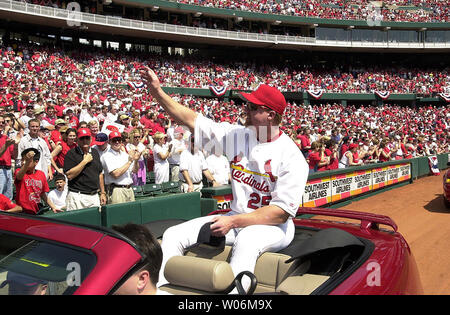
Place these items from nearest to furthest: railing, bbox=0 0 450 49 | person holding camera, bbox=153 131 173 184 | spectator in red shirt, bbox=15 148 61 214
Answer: spectator in red shirt, bbox=15 148 61 214 < person holding camera, bbox=153 131 173 184 < railing, bbox=0 0 450 49

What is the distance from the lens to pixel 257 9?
139 ft

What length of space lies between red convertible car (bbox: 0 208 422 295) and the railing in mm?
31161

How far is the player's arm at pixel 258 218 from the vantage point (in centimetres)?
284

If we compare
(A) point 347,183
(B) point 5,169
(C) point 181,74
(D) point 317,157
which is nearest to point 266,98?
(B) point 5,169

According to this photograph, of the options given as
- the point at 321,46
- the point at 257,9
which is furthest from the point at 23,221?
the point at 321,46

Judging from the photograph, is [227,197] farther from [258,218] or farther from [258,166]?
[258,218]

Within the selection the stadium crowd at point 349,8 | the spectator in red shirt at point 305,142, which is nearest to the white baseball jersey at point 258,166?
the spectator in red shirt at point 305,142

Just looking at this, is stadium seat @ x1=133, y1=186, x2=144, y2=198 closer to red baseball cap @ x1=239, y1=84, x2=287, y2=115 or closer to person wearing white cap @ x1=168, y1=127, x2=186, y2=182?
person wearing white cap @ x1=168, y1=127, x2=186, y2=182

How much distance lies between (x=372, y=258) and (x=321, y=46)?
44.9m

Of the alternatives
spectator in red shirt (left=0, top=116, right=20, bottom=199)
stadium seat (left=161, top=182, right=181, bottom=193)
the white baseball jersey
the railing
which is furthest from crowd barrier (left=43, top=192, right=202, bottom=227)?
the railing

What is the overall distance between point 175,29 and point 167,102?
36410 mm

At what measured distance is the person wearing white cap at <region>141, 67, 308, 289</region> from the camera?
9.47 ft

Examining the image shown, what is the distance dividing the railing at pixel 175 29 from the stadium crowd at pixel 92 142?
3.42m

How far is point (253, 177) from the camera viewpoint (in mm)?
3133
